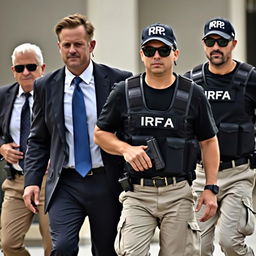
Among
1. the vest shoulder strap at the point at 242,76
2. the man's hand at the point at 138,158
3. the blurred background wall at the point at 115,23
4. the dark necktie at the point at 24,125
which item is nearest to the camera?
the man's hand at the point at 138,158

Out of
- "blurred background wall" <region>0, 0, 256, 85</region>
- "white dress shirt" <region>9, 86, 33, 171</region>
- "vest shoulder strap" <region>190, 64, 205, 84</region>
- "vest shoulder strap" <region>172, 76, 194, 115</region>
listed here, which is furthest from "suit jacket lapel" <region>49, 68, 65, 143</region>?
"blurred background wall" <region>0, 0, 256, 85</region>

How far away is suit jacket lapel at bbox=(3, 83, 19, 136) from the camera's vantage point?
6789 mm

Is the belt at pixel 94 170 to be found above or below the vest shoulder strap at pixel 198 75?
below

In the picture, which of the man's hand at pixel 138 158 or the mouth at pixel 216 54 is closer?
the man's hand at pixel 138 158

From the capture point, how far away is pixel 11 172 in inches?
269

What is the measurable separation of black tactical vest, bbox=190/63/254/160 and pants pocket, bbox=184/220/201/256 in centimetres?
111

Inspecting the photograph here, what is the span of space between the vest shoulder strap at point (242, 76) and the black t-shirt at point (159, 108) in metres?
0.98

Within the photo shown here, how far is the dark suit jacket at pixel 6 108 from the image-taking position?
6797 millimetres

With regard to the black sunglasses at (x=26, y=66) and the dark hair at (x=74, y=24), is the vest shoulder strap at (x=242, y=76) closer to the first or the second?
the dark hair at (x=74, y=24)

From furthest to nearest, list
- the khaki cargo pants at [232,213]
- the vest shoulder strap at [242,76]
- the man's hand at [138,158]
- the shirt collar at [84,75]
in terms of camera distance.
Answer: the vest shoulder strap at [242,76] → the khaki cargo pants at [232,213] → the shirt collar at [84,75] → the man's hand at [138,158]

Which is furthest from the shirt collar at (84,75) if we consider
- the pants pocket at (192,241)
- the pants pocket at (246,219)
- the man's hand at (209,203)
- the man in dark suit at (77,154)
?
the pants pocket at (246,219)

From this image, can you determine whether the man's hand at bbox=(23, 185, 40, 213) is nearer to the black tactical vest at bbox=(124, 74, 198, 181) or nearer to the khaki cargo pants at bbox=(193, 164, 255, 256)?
the black tactical vest at bbox=(124, 74, 198, 181)

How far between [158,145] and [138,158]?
0.16 metres

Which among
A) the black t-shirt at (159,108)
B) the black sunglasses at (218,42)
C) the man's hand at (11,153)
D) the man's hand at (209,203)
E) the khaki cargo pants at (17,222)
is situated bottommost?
the khaki cargo pants at (17,222)
